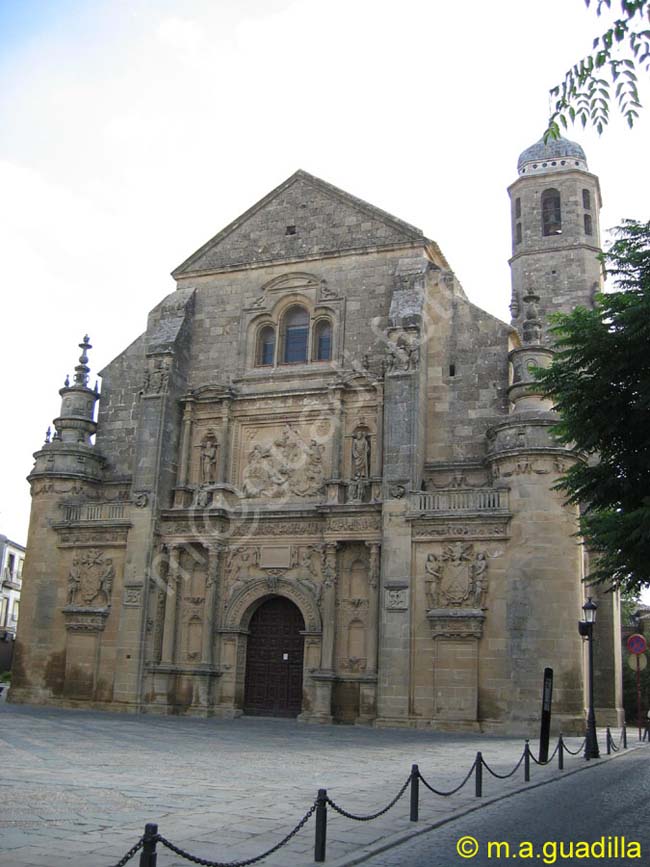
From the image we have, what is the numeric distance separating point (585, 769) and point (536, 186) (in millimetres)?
28058

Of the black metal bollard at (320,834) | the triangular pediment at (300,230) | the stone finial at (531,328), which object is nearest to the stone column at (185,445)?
the triangular pediment at (300,230)

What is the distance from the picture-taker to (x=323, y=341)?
30.0 meters

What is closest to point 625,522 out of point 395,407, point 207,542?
point 395,407

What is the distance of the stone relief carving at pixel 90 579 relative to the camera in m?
28.8

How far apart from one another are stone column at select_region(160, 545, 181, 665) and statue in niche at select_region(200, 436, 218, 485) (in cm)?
236

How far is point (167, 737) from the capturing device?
19.6 meters

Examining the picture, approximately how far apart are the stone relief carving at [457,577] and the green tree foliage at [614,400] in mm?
10225

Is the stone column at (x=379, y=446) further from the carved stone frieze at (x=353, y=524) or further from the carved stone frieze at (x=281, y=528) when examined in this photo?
A: the carved stone frieze at (x=281, y=528)

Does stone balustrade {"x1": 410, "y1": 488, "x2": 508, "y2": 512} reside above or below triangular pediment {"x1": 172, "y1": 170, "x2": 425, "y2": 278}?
below

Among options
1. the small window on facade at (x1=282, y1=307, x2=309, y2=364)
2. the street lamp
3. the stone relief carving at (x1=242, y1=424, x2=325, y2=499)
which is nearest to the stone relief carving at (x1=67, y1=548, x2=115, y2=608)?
the stone relief carving at (x1=242, y1=424, x2=325, y2=499)

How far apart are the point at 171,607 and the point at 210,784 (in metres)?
15.8

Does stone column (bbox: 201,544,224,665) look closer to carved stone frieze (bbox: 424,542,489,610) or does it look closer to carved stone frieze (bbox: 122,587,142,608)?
carved stone frieze (bbox: 122,587,142,608)

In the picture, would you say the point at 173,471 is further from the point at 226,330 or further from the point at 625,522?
the point at 625,522

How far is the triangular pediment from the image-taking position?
29984mm
